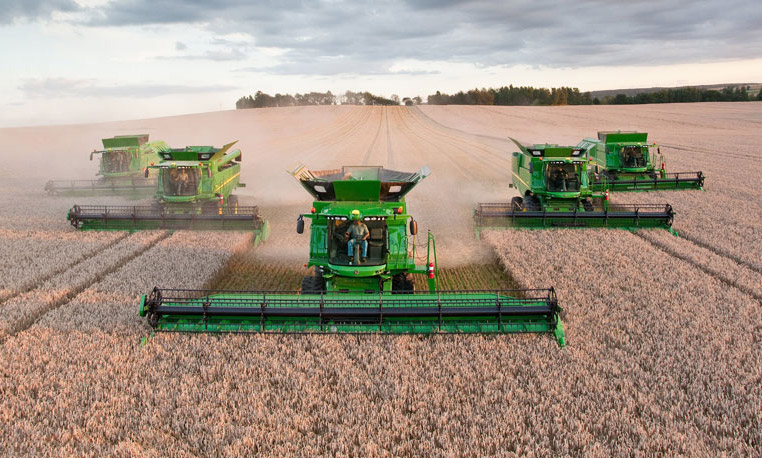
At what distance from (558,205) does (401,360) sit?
1069 centimetres

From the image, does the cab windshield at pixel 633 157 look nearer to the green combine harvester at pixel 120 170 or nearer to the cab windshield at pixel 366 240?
the cab windshield at pixel 366 240

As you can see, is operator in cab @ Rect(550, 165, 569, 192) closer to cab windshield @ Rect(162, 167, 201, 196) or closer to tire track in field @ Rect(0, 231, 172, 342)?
cab windshield @ Rect(162, 167, 201, 196)

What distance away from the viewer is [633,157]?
23.0m

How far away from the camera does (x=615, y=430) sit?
591 centimetres

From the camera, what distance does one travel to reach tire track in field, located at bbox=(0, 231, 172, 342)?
29.2 ft

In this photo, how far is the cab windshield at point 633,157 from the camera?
2302 centimetres

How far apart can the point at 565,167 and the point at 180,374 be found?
1305 centimetres

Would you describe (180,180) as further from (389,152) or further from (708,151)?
(708,151)

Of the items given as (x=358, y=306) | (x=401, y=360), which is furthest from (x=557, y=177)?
(x=401, y=360)

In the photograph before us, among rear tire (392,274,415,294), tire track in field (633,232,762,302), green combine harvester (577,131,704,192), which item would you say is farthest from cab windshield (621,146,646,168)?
rear tire (392,274,415,294)

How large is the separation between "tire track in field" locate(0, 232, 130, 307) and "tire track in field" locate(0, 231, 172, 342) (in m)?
0.47

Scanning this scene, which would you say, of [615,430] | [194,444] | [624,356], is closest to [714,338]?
[624,356]

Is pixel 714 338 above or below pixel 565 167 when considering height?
below

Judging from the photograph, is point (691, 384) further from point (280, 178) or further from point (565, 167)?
point (280, 178)
